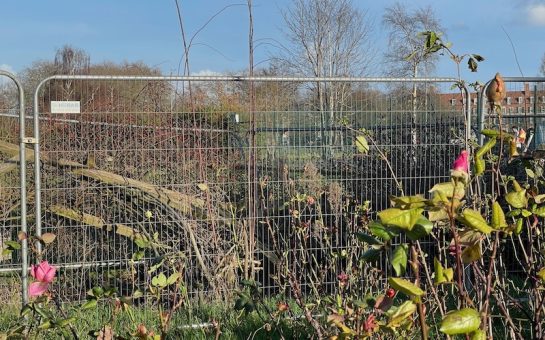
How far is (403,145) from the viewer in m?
5.58

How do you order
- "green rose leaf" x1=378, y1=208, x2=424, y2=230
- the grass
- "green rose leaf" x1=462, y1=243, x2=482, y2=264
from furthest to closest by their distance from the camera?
the grass → "green rose leaf" x1=462, y1=243, x2=482, y2=264 → "green rose leaf" x1=378, y1=208, x2=424, y2=230

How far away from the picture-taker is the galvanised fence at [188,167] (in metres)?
5.11

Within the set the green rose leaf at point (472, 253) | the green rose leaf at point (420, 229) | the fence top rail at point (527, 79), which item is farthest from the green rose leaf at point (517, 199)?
the fence top rail at point (527, 79)

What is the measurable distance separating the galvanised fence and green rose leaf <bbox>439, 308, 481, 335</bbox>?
3.59m

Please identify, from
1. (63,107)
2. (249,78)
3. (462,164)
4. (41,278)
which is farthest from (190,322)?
(462,164)

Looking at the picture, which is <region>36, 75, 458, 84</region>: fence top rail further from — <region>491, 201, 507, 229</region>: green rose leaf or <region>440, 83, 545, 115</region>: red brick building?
<region>491, 201, 507, 229</region>: green rose leaf

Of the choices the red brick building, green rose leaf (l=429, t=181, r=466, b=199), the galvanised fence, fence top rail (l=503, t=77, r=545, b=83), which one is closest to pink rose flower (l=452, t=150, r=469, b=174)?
green rose leaf (l=429, t=181, r=466, b=199)

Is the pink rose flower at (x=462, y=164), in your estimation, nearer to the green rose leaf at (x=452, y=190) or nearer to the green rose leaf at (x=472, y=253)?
the green rose leaf at (x=452, y=190)

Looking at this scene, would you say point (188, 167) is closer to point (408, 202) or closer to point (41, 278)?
point (41, 278)

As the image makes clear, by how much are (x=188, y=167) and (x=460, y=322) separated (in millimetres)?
4046

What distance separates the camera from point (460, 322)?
4.47 ft

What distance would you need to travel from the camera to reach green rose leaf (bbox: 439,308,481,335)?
135 cm

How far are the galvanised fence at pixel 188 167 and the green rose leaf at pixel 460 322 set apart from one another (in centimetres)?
359

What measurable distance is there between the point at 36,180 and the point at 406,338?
10.9ft
